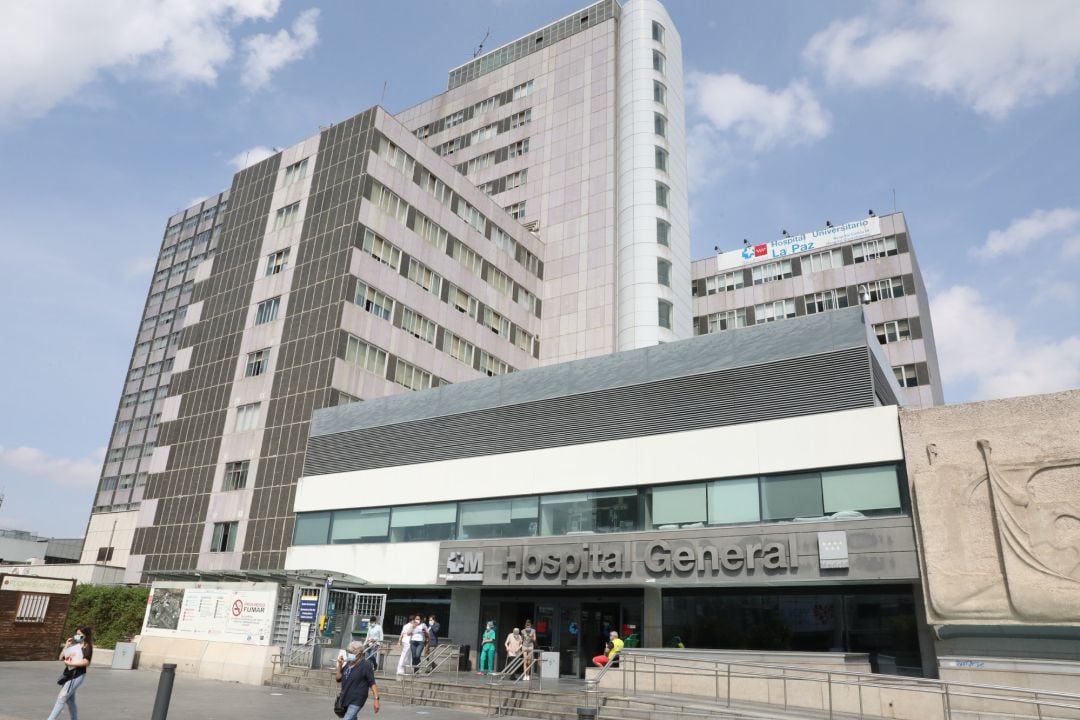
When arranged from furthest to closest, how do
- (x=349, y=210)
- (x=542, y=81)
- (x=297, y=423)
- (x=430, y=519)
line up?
(x=542, y=81) < (x=349, y=210) < (x=297, y=423) < (x=430, y=519)

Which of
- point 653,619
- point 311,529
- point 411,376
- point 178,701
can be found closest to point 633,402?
point 653,619

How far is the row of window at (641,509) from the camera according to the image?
73.7 ft

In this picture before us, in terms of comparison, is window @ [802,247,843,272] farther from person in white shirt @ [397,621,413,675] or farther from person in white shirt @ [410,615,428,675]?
person in white shirt @ [397,621,413,675]

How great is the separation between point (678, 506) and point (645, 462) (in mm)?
2021

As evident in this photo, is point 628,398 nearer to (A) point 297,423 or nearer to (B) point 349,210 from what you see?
(A) point 297,423

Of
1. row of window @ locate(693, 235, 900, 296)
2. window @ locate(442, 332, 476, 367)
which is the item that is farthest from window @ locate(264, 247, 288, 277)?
row of window @ locate(693, 235, 900, 296)

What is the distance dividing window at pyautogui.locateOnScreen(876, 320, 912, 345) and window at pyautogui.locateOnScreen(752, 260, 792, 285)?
10528 millimetres

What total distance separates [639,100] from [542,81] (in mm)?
11380

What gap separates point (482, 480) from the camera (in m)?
30.6

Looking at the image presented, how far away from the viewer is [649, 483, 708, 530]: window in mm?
25000

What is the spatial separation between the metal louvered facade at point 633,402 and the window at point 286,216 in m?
18.2

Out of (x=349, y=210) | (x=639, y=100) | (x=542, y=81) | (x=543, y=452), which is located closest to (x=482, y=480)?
(x=543, y=452)

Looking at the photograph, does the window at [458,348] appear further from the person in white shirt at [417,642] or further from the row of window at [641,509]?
the person in white shirt at [417,642]

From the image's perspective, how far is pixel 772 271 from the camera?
68.4 metres
